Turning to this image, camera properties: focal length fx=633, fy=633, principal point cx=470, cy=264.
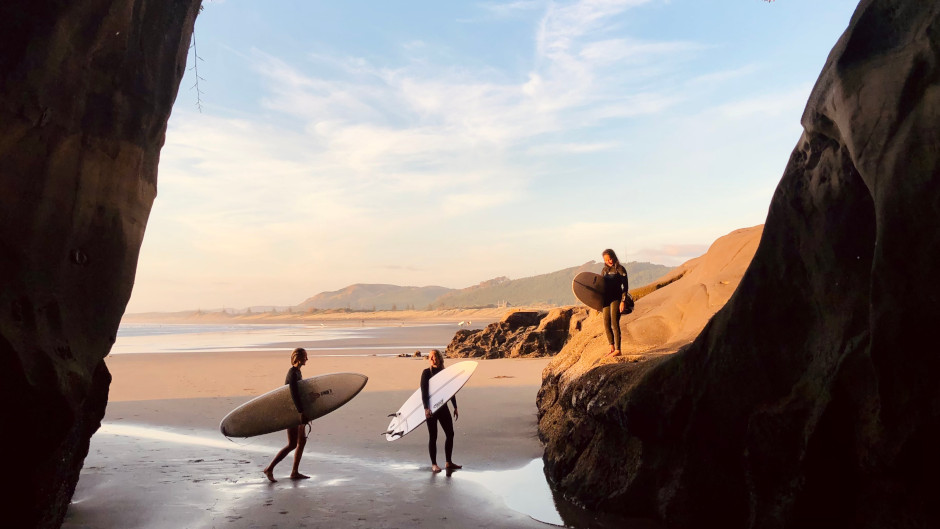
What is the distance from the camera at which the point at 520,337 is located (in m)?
22.2

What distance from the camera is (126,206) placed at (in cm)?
512

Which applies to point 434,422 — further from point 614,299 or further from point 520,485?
point 614,299

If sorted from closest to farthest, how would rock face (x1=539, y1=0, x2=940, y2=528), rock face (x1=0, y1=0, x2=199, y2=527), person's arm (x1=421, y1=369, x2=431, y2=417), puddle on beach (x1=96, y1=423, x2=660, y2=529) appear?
rock face (x1=539, y1=0, x2=940, y2=528)
rock face (x1=0, y1=0, x2=199, y2=527)
puddle on beach (x1=96, y1=423, x2=660, y2=529)
person's arm (x1=421, y1=369, x2=431, y2=417)

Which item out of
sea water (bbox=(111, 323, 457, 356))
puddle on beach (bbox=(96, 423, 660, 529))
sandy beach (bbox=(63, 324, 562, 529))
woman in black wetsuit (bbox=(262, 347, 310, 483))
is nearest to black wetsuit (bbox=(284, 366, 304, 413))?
woman in black wetsuit (bbox=(262, 347, 310, 483))

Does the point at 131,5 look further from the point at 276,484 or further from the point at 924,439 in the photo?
the point at 924,439

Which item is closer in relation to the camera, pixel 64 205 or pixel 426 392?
pixel 64 205

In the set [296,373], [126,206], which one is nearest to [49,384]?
[126,206]

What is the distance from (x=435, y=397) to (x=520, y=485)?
153 cm

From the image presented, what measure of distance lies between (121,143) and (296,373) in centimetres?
351

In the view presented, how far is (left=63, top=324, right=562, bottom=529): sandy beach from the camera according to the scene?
5789 mm

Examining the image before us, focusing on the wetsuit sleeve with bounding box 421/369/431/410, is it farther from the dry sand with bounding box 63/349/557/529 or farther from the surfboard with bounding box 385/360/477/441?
the dry sand with bounding box 63/349/557/529

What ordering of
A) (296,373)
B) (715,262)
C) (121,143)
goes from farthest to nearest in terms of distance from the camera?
1. (715,262)
2. (296,373)
3. (121,143)

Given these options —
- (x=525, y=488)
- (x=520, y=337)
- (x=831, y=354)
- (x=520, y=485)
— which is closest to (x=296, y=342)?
(x=520, y=337)

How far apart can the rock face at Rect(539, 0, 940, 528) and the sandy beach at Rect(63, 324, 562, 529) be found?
1.38 meters
